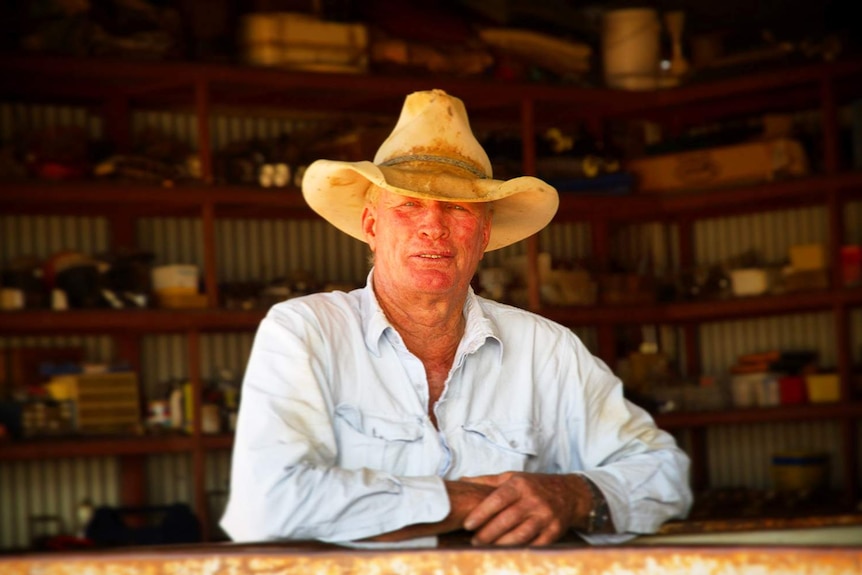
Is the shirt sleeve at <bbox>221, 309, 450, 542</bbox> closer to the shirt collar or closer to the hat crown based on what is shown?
the shirt collar

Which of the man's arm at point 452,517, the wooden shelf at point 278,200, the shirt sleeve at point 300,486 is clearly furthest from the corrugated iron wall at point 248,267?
the man's arm at point 452,517

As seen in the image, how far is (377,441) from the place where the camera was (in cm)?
229

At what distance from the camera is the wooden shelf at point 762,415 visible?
279 inches

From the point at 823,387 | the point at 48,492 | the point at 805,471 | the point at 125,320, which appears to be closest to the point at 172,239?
the point at 125,320

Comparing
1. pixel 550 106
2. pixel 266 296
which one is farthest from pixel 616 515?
pixel 550 106

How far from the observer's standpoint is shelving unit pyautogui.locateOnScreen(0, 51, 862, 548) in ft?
20.2

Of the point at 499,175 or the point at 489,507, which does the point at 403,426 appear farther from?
the point at 499,175

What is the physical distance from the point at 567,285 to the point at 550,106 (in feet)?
3.69

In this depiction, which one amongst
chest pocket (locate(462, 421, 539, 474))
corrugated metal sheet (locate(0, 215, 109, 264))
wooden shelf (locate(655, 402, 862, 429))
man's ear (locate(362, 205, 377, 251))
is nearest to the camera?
chest pocket (locate(462, 421, 539, 474))

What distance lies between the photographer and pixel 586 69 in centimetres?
765

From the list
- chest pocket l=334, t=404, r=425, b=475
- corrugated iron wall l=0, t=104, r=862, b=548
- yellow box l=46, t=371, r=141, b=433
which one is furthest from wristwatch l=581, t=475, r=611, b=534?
corrugated iron wall l=0, t=104, r=862, b=548

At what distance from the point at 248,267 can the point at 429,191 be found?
16.0ft

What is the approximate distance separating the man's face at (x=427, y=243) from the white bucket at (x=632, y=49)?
542 centimetres

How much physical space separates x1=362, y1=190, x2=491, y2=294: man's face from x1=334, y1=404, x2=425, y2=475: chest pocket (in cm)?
28
